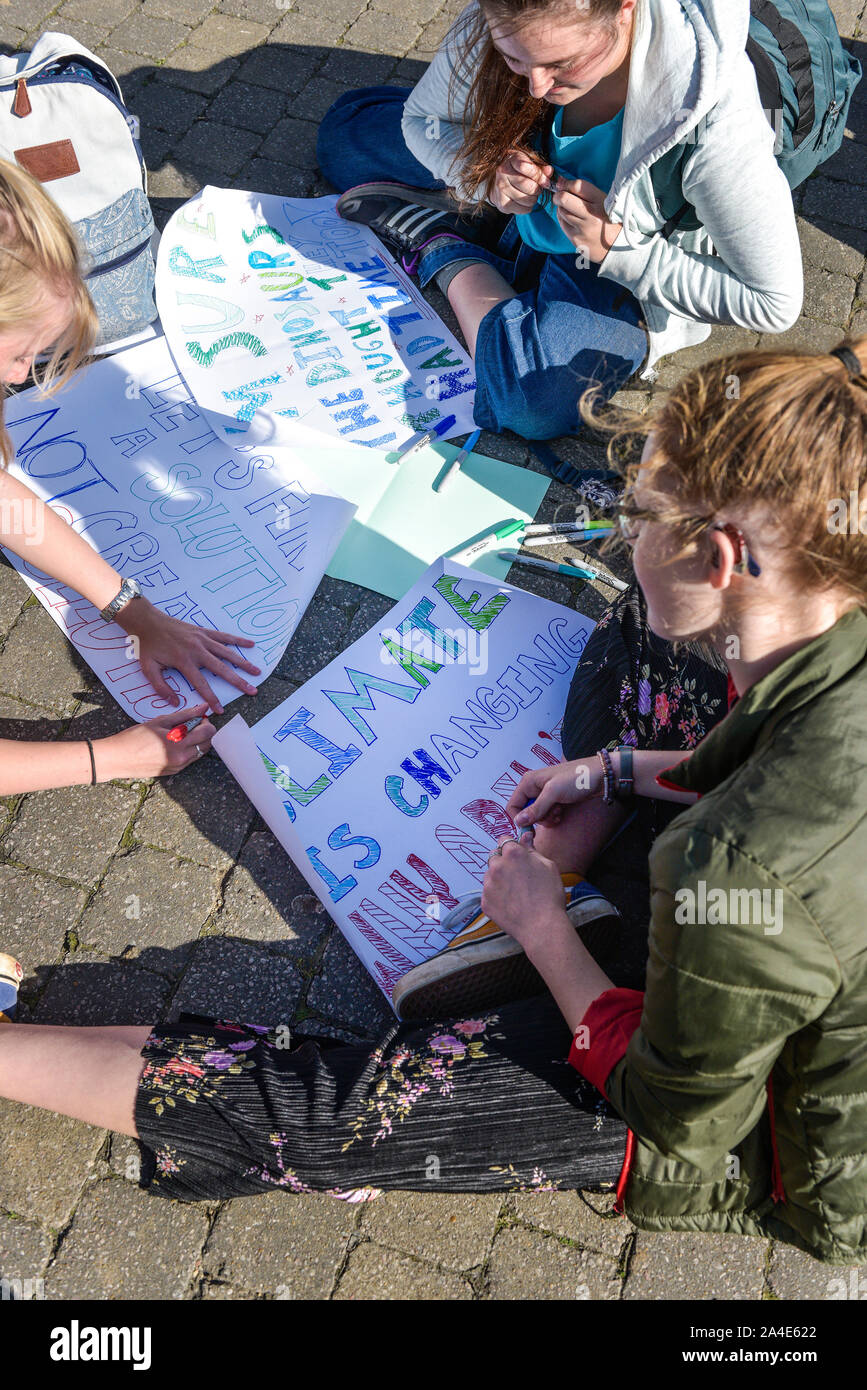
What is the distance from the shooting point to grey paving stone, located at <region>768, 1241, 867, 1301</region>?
1881mm

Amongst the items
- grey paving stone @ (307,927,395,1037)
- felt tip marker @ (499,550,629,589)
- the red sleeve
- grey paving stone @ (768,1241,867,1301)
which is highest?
felt tip marker @ (499,550,629,589)

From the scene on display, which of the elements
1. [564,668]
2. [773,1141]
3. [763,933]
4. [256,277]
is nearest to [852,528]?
[763,933]

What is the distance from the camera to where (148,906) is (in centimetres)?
213

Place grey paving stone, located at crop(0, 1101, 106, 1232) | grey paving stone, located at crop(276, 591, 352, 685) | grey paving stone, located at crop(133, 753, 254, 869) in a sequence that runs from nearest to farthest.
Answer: grey paving stone, located at crop(0, 1101, 106, 1232) < grey paving stone, located at crop(133, 753, 254, 869) < grey paving stone, located at crop(276, 591, 352, 685)

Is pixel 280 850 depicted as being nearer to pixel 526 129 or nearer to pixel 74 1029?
pixel 74 1029

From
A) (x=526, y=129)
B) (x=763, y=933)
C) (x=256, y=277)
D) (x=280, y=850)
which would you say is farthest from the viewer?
(x=256, y=277)

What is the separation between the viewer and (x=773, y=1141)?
61.2 inches

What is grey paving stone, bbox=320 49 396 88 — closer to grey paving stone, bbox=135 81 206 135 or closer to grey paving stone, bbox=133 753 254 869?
grey paving stone, bbox=135 81 206 135

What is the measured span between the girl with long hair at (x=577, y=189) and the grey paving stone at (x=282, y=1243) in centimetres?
198

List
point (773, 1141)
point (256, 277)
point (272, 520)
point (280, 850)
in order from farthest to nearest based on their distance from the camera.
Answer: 1. point (256, 277)
2. point (272, 520)
3. point (280, 850)
4. point (773, 1141)

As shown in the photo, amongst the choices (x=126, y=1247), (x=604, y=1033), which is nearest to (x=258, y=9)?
(x=604, y=1033)

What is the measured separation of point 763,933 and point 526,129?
2.01 meters

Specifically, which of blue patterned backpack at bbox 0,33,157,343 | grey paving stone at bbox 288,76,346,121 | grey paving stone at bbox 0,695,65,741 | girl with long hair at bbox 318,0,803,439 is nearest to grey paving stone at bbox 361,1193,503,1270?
grey paving stone at bbox 0,695,65,741

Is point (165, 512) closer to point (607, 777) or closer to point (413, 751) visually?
point (413, 751)
